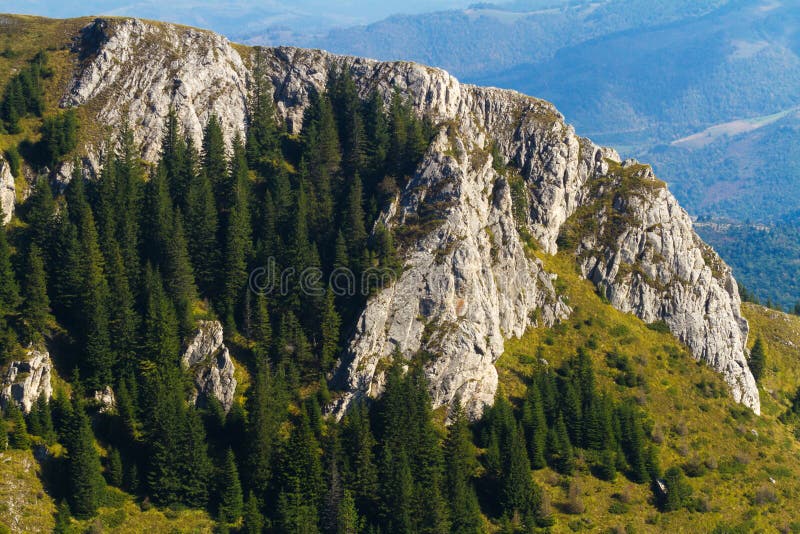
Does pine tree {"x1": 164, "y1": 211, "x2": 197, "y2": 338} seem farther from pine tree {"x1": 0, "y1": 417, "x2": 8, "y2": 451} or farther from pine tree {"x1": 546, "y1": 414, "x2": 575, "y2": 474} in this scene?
pine tree {"x1": 546, "y1": 414, "x2": 575, "y2": 474}

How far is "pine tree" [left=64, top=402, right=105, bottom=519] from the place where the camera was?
9062 centimetres

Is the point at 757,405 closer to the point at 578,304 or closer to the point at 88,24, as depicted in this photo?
the point at 578,304

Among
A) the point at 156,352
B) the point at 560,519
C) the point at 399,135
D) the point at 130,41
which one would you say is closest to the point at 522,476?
the point at 560,519

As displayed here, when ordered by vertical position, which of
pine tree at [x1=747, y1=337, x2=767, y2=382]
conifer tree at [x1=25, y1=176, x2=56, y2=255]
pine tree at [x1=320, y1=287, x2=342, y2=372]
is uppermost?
conifer tree at [x1=25, y1=176, x2=56, y2=255]

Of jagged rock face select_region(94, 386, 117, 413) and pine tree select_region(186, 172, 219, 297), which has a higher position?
pine tree select_region(186, 172, 219, 297)

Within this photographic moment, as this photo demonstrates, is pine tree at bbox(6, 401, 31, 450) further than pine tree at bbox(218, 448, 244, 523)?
No

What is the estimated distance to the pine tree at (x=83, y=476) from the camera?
9062 centimetres

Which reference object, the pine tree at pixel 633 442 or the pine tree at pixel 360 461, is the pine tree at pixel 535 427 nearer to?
the pine tree at pixel 633 442


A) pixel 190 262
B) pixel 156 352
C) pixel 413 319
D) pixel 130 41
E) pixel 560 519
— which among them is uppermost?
pixel 130 41

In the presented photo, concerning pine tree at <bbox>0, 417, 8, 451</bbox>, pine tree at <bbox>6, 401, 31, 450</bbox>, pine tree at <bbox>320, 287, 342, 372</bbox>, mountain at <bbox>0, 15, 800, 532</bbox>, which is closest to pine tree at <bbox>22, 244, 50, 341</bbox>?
mountain at <bbox>0, 15, 800, 532</bbox>

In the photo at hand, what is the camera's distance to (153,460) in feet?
322

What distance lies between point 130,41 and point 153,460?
279 feet

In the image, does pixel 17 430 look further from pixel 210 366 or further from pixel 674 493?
pixel 674 493

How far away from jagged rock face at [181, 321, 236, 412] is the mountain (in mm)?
402
